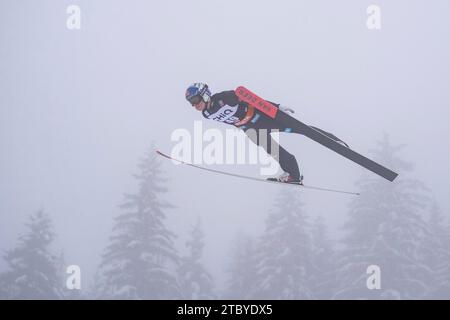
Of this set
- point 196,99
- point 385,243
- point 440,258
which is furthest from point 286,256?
point 196,99

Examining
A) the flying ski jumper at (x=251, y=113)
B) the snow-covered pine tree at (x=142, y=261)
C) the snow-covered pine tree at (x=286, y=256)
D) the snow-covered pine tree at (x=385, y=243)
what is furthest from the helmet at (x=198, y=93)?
the snow-covered pine tree at (x=385, y=243)

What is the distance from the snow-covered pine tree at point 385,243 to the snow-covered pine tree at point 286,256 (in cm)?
154

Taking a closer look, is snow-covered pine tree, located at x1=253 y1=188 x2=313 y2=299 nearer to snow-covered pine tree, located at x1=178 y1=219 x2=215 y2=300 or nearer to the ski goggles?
snow-covered pine tree, located at x1=178 y1=219 x2=215 y2=300

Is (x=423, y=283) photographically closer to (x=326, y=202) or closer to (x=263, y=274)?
(x=263, y=274)

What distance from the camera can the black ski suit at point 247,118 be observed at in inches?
278

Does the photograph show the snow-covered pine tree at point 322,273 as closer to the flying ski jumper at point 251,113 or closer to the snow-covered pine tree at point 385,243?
the snow-covered pine tree at point 385,243

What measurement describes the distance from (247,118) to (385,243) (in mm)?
10773

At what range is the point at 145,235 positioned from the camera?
618 inches

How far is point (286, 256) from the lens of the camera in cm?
1638

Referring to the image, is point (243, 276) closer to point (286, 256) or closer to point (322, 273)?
point (286, 256)

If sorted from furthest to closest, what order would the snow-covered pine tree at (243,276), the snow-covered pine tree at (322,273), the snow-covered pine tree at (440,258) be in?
1. the snow-covered pine tree at (243,276)
2. the snow-covered pine tree at (440,258)
3. the snow-covered pine tree at (322,273)

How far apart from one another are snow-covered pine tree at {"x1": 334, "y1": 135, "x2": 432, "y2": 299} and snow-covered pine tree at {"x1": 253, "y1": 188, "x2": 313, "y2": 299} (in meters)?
1.54
